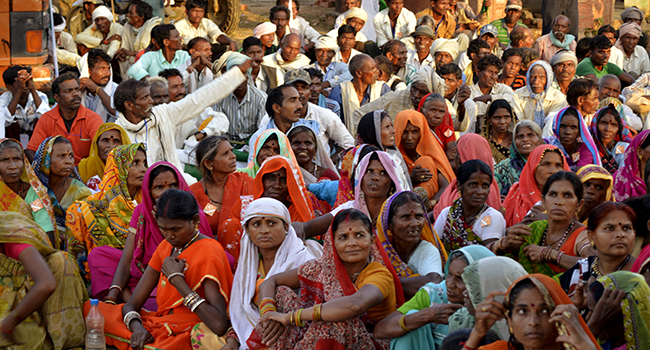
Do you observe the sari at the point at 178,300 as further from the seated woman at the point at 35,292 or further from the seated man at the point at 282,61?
the seated man at the point at 282,61

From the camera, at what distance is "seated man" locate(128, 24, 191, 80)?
312 inches

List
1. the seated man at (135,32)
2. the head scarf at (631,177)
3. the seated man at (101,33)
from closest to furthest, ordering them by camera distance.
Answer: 1. the head scarf at (631,177)
2. the seated man at (135,32)
3. the seated man at (101,33)

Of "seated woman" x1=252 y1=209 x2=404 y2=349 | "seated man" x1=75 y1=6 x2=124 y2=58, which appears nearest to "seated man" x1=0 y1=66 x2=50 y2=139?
"seated man" x1=75 y1=6 x2=124 y2=58

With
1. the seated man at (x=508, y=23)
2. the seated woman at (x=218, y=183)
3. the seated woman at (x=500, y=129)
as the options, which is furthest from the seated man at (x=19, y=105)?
the seated man at (x=508, y=23)

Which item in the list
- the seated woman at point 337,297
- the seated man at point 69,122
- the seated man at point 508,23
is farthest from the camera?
the seated man at point 508,23

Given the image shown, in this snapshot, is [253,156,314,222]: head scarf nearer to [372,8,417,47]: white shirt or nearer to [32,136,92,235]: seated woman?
[32,136,92,235]: seated woman

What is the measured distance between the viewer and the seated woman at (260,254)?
3938 mm

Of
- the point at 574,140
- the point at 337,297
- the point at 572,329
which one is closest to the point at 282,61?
the point at 574,140

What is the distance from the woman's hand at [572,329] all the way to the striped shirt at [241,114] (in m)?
5.13

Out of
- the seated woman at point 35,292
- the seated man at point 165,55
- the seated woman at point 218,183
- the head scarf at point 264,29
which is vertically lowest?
the seated woman at point 35,292

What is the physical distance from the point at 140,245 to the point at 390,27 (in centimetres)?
717

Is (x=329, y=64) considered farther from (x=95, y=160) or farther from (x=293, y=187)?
(x=293, y=187)

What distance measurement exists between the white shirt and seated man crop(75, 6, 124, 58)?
379 centimetres

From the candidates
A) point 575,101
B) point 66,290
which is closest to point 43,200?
point 66,290
